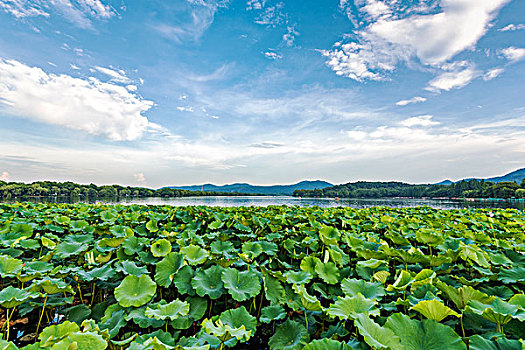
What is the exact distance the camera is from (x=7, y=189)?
3981 cm

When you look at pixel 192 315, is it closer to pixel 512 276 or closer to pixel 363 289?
pixel 363 289

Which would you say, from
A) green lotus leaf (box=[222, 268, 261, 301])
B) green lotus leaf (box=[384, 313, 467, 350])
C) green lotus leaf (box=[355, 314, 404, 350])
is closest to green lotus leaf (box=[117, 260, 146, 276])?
green lotus leaf (box=[222, 268, 261, 301])

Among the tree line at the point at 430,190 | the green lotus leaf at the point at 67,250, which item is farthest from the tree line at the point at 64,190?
the tree line at the point at 430,190

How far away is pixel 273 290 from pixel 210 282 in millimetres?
671

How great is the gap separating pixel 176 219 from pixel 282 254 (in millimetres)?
3529

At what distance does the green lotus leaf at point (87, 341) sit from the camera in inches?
58.7

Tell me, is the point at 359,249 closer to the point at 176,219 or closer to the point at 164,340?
the point at 164,340

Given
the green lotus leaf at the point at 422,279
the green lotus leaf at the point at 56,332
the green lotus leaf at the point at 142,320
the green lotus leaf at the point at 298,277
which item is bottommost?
the green lotus leaf at the point at 142,320

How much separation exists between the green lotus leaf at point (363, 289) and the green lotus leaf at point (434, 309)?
59 cm

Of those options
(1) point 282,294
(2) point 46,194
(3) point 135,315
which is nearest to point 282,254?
(1) point 282,294

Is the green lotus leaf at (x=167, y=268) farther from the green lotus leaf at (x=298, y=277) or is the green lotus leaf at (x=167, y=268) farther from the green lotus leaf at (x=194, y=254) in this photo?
the green lotus leaf at (x=298, y=277)

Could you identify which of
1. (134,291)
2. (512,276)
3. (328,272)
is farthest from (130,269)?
(512,276)

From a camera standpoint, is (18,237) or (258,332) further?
(18,237)

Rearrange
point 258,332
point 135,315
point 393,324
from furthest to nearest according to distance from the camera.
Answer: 1. point 258,332
2. point 135,315
3. point 393,324
